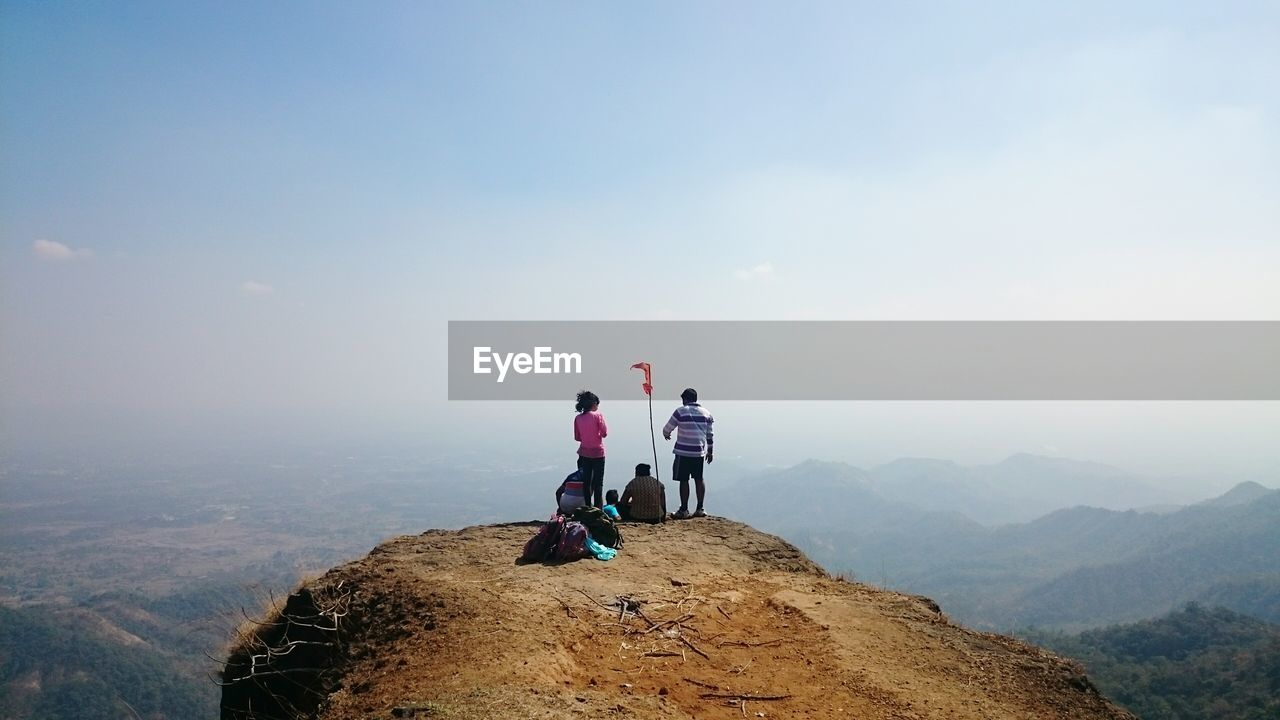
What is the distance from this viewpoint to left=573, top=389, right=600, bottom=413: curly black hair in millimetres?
11875

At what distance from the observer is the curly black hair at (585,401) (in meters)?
11.9

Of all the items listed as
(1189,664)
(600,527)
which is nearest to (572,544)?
(600,527)

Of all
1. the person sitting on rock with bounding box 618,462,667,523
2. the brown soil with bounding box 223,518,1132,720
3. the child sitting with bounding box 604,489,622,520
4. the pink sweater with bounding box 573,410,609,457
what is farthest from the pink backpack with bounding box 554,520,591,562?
the person sitting on rock with bounding box 618,462,667,523

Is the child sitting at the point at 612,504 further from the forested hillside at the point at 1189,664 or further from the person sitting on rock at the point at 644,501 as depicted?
the forested hillside at the point at 1189,664

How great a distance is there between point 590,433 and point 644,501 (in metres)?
1.93

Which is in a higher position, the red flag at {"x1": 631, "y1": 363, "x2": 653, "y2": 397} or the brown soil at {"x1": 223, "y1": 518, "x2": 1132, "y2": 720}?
the red flag at {"x1": 631, "y1": 363, "x2": 653, "y2": 397}

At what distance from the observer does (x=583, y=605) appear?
24.9 feet

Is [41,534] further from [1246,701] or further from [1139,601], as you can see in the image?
[1139,601]

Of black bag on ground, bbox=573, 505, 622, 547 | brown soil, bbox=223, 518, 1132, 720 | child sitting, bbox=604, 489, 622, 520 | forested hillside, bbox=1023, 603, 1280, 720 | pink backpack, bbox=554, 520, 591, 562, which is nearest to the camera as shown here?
brown soil, bbox=223, 518, 1132, 720

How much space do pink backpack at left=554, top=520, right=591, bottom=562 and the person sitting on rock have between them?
8.48ft

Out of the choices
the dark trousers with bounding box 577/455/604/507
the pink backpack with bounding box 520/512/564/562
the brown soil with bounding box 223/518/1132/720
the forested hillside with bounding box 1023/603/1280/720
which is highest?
the dark trousers with bounding box 577/455/604/507

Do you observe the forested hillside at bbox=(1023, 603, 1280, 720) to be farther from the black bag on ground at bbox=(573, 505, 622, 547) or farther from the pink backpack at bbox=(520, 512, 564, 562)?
the pink backpack at bbox=(520, 512, 564, 562)

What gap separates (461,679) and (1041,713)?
5.54m

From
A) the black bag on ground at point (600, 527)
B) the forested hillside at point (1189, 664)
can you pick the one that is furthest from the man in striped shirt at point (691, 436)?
the forested hillside at point (1189, 664)
